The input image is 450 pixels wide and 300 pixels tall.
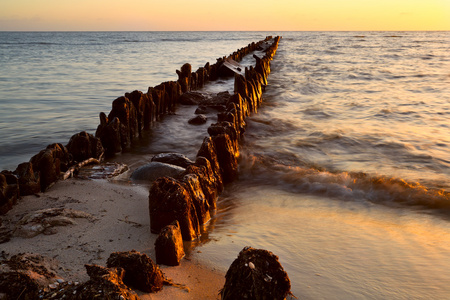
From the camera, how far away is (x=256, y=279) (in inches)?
89.6

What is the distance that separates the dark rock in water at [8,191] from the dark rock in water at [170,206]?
165cm

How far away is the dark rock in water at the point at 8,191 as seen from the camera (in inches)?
168

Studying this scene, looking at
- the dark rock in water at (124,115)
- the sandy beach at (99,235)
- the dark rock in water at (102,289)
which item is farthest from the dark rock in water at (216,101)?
the dark rock in water at (102,289)

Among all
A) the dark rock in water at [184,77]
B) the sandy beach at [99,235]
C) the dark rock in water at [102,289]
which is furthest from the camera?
the dark rock in water at [184,77]

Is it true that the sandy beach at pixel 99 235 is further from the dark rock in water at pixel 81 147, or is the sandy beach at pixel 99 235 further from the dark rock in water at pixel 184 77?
the dark rock in water at pixel 184 77

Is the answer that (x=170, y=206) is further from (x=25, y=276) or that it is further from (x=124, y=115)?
(x=124, y=115)

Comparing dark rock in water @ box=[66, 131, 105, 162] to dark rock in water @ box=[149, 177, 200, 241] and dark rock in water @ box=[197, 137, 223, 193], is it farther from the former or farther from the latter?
dark rock in water @ box=[149, 177, 200, 241]

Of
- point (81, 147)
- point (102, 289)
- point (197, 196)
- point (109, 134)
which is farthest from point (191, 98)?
point (102, 289)

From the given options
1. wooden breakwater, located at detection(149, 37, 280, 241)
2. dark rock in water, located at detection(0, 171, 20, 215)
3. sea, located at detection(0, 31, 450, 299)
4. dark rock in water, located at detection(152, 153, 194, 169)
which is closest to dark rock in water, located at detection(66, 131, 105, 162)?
sea, located at detection(0, 31, 450, 299)

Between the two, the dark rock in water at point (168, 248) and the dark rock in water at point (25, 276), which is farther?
the dark rock in water at point (168, 248)

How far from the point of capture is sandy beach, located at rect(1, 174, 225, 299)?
122 inches

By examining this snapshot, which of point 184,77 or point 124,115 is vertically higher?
point 124,115

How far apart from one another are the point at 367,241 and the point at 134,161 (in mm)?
4306

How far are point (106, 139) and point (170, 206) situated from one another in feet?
12.4
